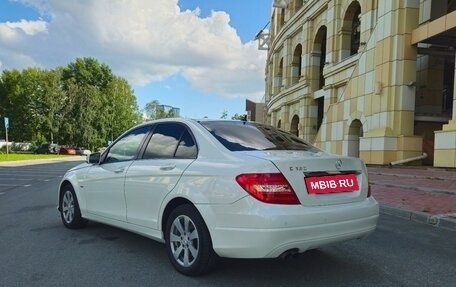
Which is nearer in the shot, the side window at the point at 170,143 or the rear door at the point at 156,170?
the rear door at the point at 156,170

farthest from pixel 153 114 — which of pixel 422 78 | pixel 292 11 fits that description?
pixel 422 78

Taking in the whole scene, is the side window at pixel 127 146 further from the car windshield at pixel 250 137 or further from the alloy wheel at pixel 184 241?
the alloy wheel at pixel 184 241

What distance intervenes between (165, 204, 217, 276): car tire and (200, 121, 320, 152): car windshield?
2.60ft

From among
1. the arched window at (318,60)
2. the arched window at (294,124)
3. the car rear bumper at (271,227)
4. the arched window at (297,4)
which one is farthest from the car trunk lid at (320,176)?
the arched window at (297,4)

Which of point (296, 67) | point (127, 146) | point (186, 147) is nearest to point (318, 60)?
point (296, 67)

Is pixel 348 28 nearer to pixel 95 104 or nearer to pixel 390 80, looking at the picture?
pixel 390 80

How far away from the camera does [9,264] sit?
16.3 ft

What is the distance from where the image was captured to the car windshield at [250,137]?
4.70 metres

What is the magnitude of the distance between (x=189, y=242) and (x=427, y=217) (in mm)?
4987

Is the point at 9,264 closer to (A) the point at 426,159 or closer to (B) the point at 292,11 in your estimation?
(A) the point at 426,159

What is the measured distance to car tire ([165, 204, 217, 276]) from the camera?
14.3 feet

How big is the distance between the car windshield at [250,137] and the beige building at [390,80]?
11.7m

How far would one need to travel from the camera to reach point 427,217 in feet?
25.5

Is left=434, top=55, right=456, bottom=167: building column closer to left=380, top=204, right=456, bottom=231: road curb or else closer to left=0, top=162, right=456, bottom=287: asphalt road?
left=380, top=204, right=456, bottom=231: road curb
